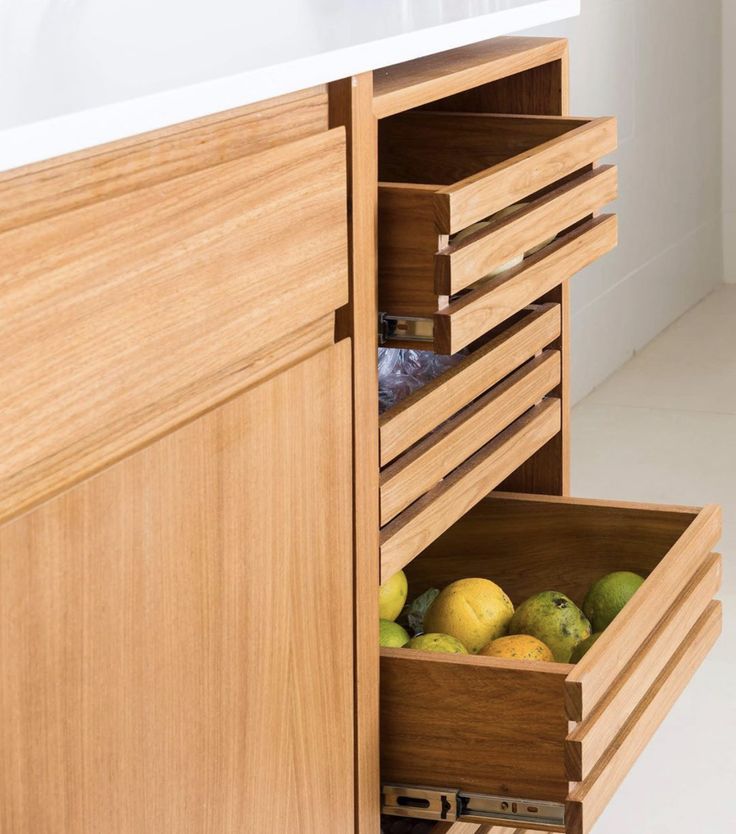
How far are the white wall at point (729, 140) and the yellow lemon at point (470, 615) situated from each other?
334 cm

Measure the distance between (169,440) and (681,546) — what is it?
743mm

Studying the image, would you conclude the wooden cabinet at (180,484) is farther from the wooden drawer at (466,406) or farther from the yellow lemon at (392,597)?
the yellow lemon at (392,597)

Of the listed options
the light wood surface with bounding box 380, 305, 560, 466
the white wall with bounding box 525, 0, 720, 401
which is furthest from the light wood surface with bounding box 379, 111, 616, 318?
the white wall with bounding box 525, 0, 720, 401

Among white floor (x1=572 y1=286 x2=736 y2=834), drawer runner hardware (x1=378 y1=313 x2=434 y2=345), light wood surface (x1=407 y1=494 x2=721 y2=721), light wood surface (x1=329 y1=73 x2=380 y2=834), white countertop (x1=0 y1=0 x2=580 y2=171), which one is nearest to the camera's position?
white countertop (x1=0 y1=0 x2=580 y2=171)

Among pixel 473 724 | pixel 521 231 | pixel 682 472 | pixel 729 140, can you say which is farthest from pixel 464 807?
pixel 729 140

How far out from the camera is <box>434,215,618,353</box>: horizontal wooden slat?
1214 mm

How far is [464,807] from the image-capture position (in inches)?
49.4

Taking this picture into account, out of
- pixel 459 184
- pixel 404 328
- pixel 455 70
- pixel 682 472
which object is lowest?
pixel 682 472

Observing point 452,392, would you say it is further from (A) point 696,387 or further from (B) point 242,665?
(A) point 696,387

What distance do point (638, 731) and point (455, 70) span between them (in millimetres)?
624

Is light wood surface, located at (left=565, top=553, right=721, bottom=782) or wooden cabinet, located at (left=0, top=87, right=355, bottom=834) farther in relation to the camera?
light wood surface, located at (left=565, top=553, right=721, bottom=782)

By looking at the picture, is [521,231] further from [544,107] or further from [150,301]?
[150,301]

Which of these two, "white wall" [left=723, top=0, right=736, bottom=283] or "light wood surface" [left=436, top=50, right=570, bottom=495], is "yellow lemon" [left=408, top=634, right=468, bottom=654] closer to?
"light wood surface" [left=436, top=50, right=570, bottom=495]

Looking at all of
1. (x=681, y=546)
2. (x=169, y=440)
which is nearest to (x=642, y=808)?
(x=681, y=546)
